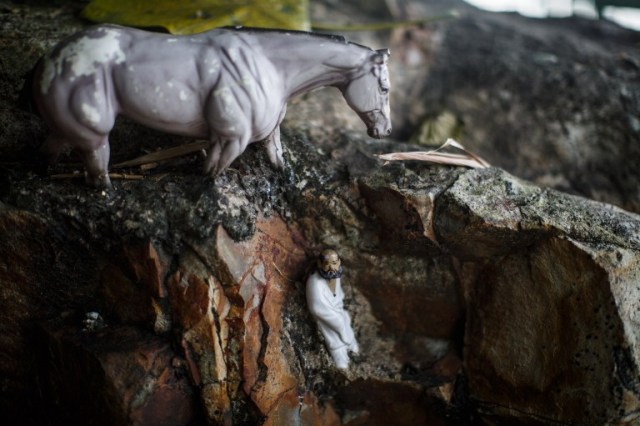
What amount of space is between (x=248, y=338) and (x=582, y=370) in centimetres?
108

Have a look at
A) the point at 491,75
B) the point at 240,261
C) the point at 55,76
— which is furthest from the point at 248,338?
the point at 491,75

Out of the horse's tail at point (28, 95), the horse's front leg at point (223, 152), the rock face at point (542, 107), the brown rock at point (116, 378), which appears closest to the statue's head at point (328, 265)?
the horse's front leg at point (223, 152)

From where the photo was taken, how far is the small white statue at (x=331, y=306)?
6.63ft

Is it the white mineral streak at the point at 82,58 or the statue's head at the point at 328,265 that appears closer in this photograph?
the white mineral streak at the point at 82,58

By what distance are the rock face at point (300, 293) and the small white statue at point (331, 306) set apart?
2.1 inches

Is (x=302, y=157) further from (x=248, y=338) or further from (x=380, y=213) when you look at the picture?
(x=248, y=338)

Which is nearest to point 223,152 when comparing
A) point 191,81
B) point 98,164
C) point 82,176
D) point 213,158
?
point 213,158

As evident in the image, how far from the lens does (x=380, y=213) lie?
2113 millimetres

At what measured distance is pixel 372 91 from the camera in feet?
6.35

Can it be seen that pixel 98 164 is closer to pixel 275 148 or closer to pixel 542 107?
pixel 275 148

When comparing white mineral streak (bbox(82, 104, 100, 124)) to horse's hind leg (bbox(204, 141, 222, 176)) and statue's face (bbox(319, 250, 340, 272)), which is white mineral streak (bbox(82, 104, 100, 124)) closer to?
horse's hind leg (bbox(204, 141, 222, 176))

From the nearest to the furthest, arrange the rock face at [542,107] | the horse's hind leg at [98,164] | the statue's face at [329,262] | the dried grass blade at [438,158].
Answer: the horse's hind leg at [98,164]
the statue's face at [329,262]
the dried grass blade at [438,158]
the rock face at [542,107]

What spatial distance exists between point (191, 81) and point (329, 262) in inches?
29.1

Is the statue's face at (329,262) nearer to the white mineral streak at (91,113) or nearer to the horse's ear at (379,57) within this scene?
the horse's ear at (379,57)
